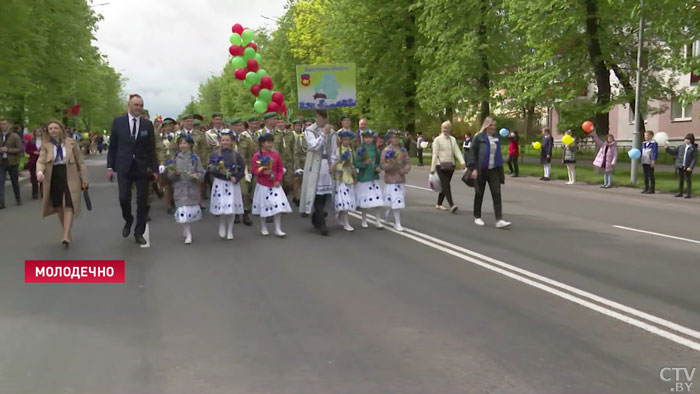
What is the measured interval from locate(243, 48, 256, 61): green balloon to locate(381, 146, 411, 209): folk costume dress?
1301 cm

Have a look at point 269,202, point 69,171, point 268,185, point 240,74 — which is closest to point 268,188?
point 268,185

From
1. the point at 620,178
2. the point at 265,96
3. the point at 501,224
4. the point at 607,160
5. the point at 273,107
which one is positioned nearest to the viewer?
the point at 501,224

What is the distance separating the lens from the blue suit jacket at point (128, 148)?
895cm

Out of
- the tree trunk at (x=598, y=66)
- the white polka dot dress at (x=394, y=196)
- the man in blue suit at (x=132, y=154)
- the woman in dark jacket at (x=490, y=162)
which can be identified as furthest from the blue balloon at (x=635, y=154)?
the man in blue suit at (x=132, y=154)

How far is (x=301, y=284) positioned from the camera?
21.9 ft

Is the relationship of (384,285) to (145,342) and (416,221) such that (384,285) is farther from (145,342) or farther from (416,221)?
(416,221)

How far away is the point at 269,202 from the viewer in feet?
32.1

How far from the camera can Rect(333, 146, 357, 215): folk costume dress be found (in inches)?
403

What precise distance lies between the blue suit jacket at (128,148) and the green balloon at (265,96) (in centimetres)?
1261

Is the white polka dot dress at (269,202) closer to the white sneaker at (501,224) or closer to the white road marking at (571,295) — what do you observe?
the white road marking at (571,295)

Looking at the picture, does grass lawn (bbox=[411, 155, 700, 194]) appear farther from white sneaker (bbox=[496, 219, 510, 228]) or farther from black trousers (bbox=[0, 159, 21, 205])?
black trousers (bbox=[0, 159, 21, 205])

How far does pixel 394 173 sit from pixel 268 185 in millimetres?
2350

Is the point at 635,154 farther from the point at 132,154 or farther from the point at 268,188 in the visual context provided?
the point at 132,154

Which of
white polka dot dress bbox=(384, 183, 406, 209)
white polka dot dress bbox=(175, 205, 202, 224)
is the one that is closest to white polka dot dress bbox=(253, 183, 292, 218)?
white polka dot dress bbox=(175, 205, 202, 224)
